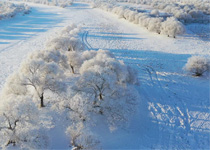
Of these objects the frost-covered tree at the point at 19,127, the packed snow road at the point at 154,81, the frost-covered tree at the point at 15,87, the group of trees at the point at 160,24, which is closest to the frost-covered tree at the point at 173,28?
the group of trees at the point at 160,24

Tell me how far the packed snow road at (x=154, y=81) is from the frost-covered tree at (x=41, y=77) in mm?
7554

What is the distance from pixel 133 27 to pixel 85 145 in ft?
213

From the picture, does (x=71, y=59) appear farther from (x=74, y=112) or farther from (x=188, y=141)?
(x=188, y=141)

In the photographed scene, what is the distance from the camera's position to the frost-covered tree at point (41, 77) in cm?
2181

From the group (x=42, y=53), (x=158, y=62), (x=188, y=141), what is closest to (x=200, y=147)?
(x=188, y=141)

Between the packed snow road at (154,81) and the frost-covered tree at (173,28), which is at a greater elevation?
the frost-covered tree at (173,28)

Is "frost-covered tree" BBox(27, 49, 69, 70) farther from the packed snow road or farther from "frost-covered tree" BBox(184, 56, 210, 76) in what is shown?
"frost-covered tree" BBox(184, 56, 210, 76)

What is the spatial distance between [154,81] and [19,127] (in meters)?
24.9

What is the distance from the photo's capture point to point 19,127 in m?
17.2

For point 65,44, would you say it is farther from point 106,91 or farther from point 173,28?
point 173,28

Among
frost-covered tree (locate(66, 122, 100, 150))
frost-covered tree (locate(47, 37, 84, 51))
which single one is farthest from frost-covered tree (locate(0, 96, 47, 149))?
frost-covered tree (locate(47, 37, 84, 51))

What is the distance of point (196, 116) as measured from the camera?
79.0 feet

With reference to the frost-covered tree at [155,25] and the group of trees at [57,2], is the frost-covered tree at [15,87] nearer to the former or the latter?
the frost-covered tree at [155,25]

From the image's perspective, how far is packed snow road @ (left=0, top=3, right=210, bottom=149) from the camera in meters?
20.6
